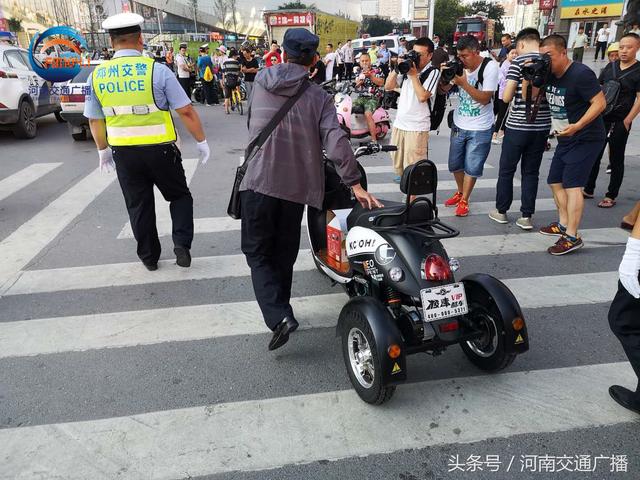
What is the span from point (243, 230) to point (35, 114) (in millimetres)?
10253

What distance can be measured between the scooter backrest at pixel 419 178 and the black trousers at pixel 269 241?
716 mm

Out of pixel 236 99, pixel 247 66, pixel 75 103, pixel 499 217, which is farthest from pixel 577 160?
pixel 247 66

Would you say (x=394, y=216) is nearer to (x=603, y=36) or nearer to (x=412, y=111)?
(x=412, y=111)

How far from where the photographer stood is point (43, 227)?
18.5ft

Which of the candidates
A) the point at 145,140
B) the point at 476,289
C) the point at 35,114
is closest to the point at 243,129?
the point at 35,114

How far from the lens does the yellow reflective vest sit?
3.84 metres

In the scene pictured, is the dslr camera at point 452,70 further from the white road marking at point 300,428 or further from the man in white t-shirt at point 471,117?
the white road marking at point 300,428

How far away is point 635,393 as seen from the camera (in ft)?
8.64

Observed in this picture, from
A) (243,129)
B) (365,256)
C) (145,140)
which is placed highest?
(145,140)

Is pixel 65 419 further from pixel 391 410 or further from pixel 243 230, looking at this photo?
pixel 391 410

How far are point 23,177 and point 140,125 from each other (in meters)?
4.89

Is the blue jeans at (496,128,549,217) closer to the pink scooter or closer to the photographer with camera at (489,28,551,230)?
the photographer with camera at (489,28,551,230)

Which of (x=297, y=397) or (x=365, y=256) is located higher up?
(x=365, y=256)

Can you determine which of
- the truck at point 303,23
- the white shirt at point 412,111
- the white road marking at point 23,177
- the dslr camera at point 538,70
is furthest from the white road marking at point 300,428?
the truck at point 303,23
